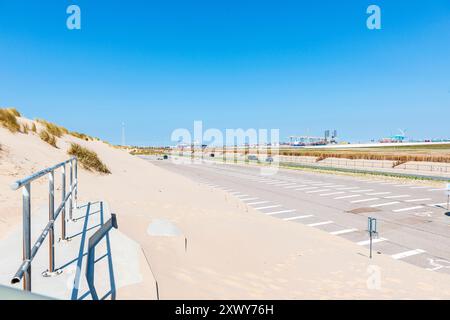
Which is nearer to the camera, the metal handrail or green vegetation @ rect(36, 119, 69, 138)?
the metal handrail

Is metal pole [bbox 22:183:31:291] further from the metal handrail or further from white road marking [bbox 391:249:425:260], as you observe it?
white road marking [bbox 391:249:425:260]

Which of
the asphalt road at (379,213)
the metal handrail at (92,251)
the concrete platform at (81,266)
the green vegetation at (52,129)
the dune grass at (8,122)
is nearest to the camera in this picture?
the concrete platform at (81,266)

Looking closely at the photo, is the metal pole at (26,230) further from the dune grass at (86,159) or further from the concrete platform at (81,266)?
the dune grass at (86,159)

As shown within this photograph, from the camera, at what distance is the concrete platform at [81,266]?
3932mm

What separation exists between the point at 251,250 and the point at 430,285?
15.2 feet

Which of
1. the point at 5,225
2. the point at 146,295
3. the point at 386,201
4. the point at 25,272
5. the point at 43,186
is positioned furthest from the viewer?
the point at 386,201

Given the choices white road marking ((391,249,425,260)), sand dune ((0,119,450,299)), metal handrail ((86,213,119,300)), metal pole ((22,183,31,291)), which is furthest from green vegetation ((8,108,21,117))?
white road marking ((391,249,425,260))

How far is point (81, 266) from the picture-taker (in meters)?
4.50

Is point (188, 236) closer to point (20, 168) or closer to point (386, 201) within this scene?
point (20, 168)

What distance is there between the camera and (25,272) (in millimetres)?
2936

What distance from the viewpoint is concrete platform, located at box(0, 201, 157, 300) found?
393cm

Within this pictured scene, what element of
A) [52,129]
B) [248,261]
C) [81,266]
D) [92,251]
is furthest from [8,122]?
[81,266]

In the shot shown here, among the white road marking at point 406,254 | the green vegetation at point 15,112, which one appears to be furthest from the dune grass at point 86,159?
the white road marking at point 406,254
